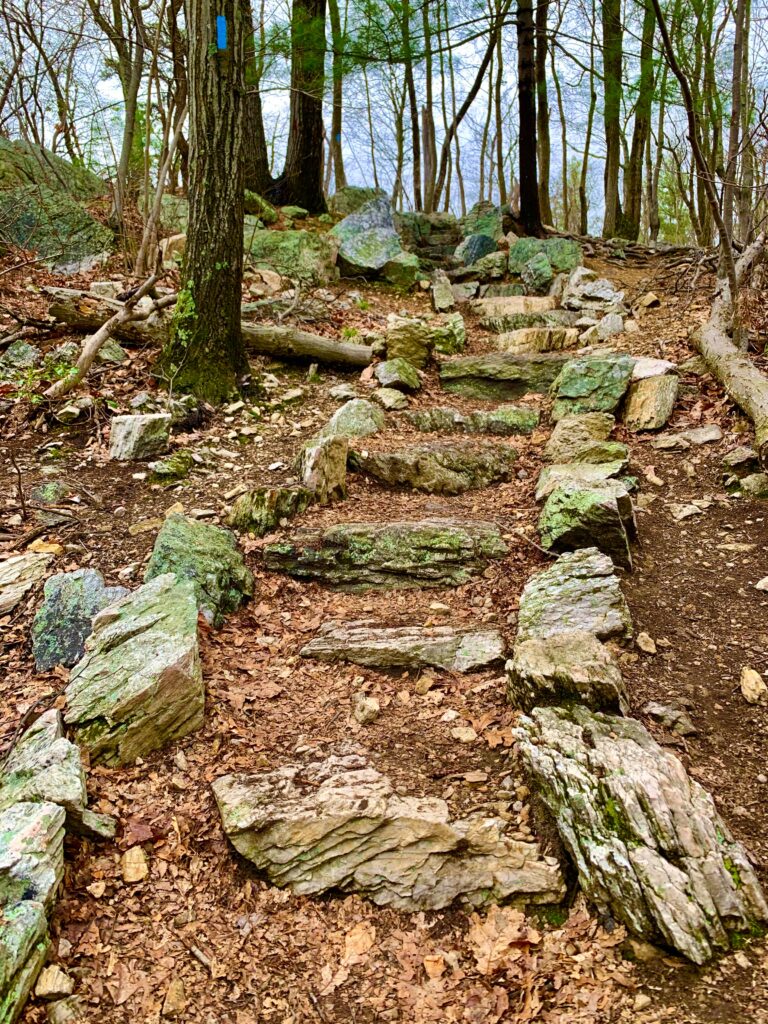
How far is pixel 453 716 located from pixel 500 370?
4.49m

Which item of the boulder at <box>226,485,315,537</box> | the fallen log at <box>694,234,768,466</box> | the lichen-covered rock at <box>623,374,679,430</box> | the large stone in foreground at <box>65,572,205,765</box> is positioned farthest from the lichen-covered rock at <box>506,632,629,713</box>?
the lichen-covered rock at <box>623,374,679,430</box>

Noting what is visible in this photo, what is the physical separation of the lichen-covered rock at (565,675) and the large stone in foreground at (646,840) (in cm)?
15

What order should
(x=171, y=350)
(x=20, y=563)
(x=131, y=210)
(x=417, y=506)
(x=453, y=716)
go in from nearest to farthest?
(x=453, y=716) → (x=20, y=563) → (x=417, y=506) → (x=171, y=350) → (x=131, y=210)

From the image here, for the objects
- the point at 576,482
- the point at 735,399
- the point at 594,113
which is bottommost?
the point at 576,482

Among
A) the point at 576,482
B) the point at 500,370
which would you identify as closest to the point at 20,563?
the point at 576,482

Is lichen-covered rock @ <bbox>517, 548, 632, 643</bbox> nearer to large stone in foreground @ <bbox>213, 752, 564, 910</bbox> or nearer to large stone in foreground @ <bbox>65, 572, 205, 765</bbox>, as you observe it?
large stone in foreground @ <bbox>213, 752, 564, 910</bbox>

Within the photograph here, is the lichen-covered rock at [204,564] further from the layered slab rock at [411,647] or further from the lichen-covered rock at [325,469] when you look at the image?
the lichen-covered rock at [325,469]

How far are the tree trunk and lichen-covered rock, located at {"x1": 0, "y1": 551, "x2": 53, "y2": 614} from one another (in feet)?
7.54

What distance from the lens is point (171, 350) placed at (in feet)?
18.5

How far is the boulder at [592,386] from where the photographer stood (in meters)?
5.51

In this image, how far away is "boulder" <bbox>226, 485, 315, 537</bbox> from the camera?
166 inches

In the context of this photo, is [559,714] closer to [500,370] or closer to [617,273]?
[500,370]

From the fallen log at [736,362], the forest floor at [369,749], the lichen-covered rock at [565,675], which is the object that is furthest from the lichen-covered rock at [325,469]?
the fallen log at [736,362]

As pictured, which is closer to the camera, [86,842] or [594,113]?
[86,842]
